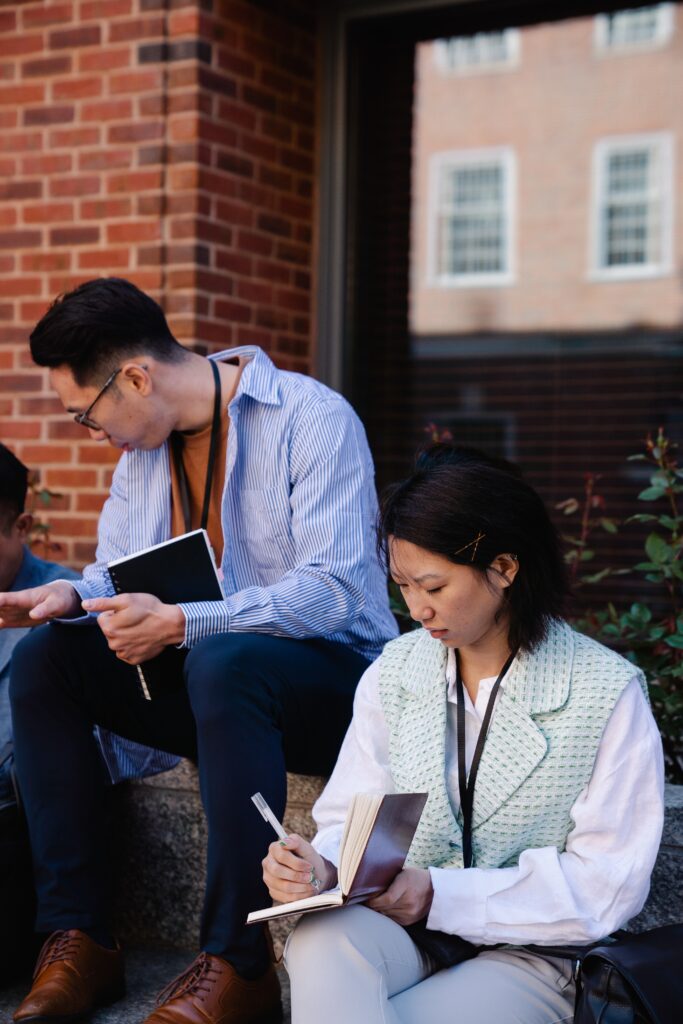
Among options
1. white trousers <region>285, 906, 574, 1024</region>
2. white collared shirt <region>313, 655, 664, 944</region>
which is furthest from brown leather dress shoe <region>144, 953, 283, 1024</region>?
white collared shirt <region>313, 655, 664, 944</region>

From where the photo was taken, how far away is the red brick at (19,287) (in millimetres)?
5332

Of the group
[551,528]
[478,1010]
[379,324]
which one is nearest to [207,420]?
[551,528]

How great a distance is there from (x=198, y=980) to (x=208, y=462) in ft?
4.35

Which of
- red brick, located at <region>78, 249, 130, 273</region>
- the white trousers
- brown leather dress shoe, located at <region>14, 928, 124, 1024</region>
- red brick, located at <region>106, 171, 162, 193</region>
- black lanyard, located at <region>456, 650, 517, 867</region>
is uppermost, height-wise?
red brick, located at <region>106, 171, 162, 193</region>

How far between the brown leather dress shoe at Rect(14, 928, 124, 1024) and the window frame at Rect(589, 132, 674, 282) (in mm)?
3150

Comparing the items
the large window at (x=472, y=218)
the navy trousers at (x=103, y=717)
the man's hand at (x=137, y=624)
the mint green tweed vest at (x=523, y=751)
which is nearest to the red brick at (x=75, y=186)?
the large window at (x=472, y=218)

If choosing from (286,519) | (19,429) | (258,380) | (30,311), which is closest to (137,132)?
(30,311)

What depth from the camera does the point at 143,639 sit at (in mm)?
3186

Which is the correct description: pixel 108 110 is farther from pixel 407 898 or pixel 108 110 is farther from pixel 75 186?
pixel 407 898

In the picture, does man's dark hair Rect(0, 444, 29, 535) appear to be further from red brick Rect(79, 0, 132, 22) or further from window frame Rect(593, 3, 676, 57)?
window frame Rect(593, 3, 676, 57)

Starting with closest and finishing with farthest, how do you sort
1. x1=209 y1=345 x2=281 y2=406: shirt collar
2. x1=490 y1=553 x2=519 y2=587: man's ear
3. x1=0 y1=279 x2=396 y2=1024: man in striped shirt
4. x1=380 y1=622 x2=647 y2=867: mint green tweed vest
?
1. x1=380 y1=622 x2=647 y2=867: mint green tweed vest
2. x1=490 y1=553 x2=519 y2=587: man's ear
3. x1=0 y1=279 x2=396 y2=1024: man in striped shirt
4. x1=209 y1=345 x2=281 y2=406: shirt collar

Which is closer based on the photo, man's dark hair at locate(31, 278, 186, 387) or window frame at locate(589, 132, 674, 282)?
man's dark hair at locate(31, 278, 186, 387)

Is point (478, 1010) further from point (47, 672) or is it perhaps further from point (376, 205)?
point (376, 205)

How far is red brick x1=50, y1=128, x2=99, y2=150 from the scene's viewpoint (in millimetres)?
5195
